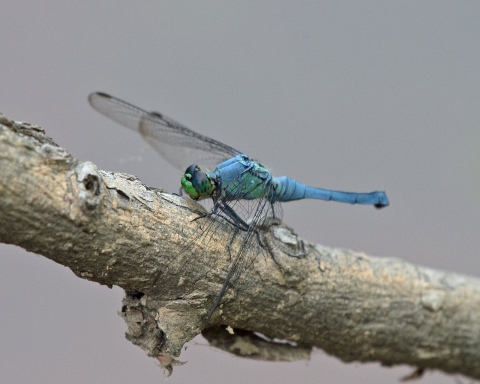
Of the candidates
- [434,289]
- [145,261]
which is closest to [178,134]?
[145,261]

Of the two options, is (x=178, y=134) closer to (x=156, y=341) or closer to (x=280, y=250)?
(x=280, y=250)

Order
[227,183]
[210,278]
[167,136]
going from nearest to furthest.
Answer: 1. [210,278]
2. [227,183]
3. [167,136]

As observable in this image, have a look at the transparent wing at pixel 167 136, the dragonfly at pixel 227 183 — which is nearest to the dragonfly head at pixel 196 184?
the dragonfly at pixel 227 183

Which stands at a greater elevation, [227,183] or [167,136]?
[167,136]

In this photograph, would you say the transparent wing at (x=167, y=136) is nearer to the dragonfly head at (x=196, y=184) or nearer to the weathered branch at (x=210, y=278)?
the dragonfly head at (x=196, y=184)

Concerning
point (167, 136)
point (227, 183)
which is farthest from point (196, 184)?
point (167, 136)

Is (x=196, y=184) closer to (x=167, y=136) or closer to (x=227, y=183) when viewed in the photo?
(x=227, y=183)
